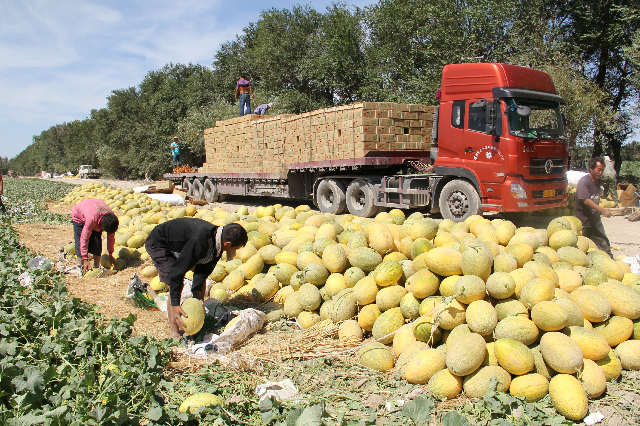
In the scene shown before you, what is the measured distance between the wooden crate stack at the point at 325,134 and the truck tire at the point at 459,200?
2388 millimetres

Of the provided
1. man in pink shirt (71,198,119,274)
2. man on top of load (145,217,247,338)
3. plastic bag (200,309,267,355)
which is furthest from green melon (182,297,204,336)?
man in pink shirt (71,198,119,274)

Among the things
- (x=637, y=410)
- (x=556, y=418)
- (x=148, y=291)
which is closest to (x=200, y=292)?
(x=148, y=291)

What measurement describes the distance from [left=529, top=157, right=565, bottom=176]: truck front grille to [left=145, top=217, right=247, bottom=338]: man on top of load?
7.79 meters

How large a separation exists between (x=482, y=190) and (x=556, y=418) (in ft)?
25.3

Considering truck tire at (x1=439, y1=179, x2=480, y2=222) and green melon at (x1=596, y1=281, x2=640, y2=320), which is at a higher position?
truck tire at (x1=439, y1=179, x2=480, y2=222)

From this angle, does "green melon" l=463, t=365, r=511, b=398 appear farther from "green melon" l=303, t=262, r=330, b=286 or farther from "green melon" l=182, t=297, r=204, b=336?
"green melon" l=182, t=297, r=204, b=336

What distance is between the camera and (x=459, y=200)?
36.6 feet

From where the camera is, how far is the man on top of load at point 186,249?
486 centimetres

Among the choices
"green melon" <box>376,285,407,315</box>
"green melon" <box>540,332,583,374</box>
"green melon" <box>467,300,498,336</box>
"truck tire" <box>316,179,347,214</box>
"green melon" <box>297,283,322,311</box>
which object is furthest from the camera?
"truck tire" <box>316,179,347,214</box>

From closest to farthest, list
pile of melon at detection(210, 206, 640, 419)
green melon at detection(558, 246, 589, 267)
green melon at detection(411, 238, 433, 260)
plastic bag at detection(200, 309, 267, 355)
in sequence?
pile of melon at detection(210, 206, 640, 419) < plastic bag at detection(200, 309, 267, 355) < green melon at detection(558, 246, 589, 267) < green melon at detection(411, 238, 433, 260)

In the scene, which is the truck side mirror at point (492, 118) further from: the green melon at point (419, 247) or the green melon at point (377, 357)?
the green melon at point (377, 357)

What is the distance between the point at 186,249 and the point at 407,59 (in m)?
23.2

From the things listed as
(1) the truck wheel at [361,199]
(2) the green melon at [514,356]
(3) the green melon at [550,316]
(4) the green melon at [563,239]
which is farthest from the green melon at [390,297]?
(1) the truck wheel at [361,199]

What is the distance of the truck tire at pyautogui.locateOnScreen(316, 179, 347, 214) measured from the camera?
46.2 feet
